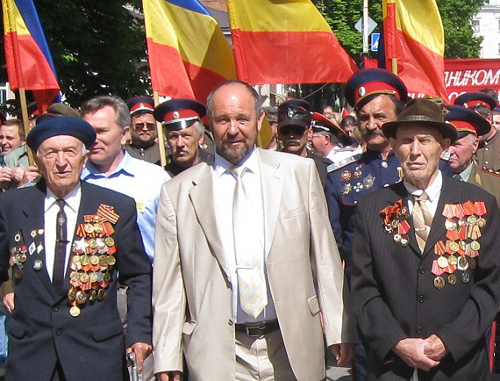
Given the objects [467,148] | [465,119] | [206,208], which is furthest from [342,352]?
[465,119]

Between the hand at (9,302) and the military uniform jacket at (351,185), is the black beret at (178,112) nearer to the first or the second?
the military uniform jacket at (351,185)

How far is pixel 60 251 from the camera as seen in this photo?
14.4 ft

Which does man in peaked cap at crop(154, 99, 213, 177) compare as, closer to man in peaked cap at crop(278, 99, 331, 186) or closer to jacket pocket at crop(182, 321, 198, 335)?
man in peaked cap at crop(278, 99, 331, 186)

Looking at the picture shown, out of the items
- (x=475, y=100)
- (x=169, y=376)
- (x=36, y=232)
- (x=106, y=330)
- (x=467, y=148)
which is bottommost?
(x=169, y=376)

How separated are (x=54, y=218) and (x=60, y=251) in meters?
0.19

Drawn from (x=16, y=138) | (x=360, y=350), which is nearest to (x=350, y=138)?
(x=16, y=138)

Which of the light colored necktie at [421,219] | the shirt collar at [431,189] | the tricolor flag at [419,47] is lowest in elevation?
the light colored necktie at [421,219]

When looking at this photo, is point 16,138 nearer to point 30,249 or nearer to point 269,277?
point 30,249

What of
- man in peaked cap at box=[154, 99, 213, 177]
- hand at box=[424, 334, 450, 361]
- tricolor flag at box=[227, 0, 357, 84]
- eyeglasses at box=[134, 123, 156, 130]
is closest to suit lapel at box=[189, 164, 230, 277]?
hand at box=[424, 334, 450, 361]

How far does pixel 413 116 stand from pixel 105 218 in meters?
1.63

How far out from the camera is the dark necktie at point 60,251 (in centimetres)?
437

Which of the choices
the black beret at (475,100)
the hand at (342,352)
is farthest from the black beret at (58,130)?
the black beret at (475,100)

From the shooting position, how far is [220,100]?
442 centimetres

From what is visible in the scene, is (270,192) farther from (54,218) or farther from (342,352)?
(54,218)
